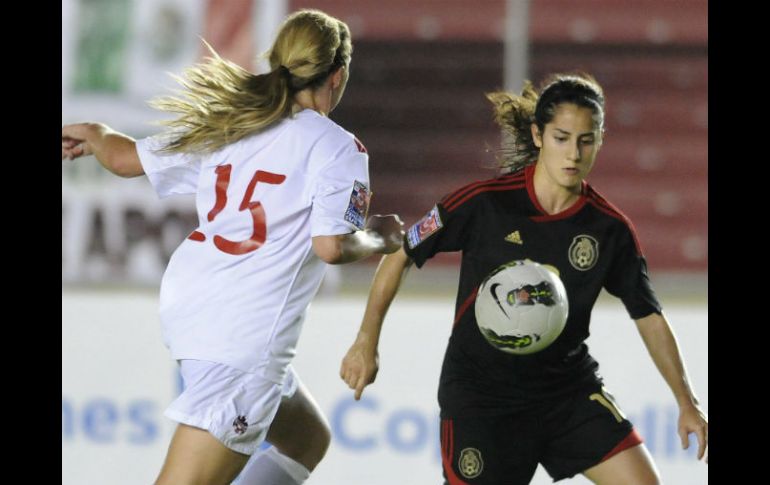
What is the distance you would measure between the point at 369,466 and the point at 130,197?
354 cm

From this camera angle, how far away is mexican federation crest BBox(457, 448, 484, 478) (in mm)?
A: 3750

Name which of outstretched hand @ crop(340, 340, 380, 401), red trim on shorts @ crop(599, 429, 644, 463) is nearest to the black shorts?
red trim on shorts @ crop(599, 429, 644, 463)

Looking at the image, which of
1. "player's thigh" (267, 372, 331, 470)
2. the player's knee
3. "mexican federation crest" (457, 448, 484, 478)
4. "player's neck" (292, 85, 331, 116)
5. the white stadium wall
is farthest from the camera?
the white stadium wall

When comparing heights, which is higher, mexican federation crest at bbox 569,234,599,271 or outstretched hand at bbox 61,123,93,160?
outstretched hand at bbox 61,123,93,160

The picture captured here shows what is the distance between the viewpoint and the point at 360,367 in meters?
3.76

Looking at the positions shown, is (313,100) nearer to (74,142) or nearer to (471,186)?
(471,186)

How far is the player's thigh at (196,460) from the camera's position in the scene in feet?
10.8

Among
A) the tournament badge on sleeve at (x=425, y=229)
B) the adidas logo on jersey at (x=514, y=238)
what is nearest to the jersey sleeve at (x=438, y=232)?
the tournament badge on sleeve at (x=425, y=229)

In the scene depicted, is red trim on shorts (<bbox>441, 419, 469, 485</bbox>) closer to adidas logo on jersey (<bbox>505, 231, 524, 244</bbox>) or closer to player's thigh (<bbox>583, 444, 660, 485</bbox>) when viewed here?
player's thigh (<bbox>583, 444, 660, 485</bbox>)

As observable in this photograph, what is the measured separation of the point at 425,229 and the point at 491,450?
2.43 ft

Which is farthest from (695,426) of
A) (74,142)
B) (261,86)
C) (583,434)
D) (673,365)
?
(74,142)

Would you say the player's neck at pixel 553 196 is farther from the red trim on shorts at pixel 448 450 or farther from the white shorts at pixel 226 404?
the white shorts at pixel 226 404

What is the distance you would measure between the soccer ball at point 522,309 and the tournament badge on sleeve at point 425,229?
26 centimetres

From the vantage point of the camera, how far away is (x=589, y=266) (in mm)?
3844
